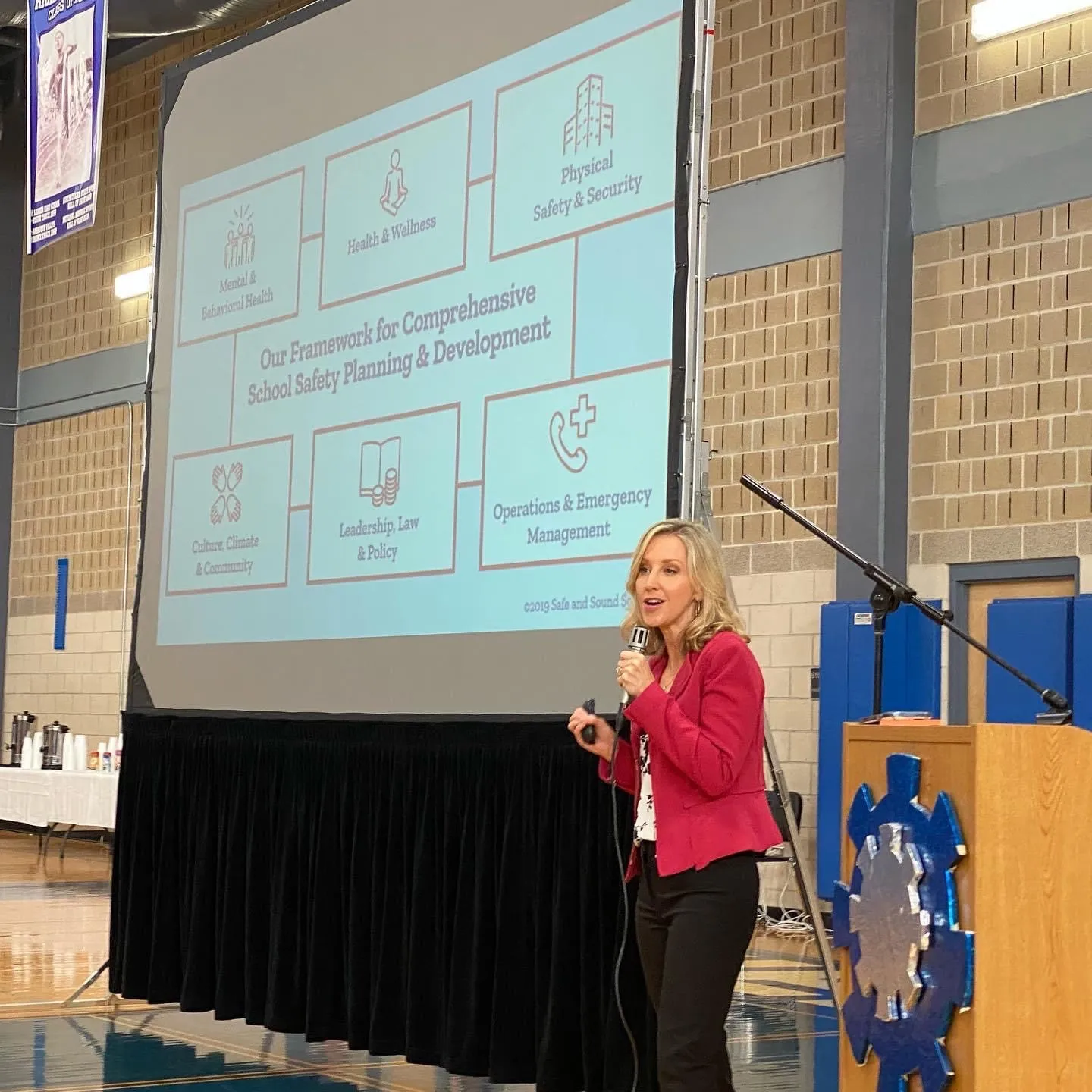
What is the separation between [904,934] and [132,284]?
12.2 meters

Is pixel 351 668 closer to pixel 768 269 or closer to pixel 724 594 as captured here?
pixel 724 594

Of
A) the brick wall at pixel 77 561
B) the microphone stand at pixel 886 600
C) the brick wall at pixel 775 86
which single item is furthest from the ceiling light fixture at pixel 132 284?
the microphone stand at pixel 886 600

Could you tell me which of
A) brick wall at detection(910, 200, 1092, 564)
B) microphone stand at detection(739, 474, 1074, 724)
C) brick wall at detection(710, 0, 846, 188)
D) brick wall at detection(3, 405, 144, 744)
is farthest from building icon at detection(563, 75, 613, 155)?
brick wall at detection(3, 405, 144, 744)

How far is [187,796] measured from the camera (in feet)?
Answer: 18.6

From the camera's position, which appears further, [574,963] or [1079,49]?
[1079,49]

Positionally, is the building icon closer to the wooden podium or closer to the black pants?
the black pants

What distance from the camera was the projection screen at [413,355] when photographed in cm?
434

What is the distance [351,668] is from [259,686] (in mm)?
499

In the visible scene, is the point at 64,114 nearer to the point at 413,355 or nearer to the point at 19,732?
the point at 413,355

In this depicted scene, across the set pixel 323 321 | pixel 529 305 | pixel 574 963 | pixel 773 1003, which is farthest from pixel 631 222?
pixel 773 1003

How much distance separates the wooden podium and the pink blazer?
0.41 m

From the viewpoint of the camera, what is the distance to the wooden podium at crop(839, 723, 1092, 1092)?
→ 2.58 m

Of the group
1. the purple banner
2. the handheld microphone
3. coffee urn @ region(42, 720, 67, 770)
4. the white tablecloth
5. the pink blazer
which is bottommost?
the white tablecloth

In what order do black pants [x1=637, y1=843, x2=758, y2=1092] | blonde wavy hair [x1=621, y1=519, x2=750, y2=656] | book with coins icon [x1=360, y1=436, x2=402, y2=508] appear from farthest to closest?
book with coins icon [x1=360, y1=436, x2=402, y2=508] → blonde wavy hair [x1=621, y1=519, x2=750, y2=656] → black pants [x1=637, y1=843, x2=758, y2=1092]
